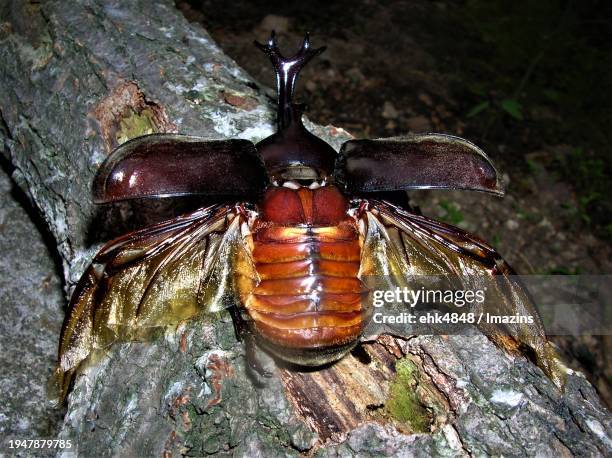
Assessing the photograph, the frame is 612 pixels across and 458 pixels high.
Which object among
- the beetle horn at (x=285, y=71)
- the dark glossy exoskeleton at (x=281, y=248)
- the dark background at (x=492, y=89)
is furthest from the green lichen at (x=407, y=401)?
the dark background at (x=492, y=89)

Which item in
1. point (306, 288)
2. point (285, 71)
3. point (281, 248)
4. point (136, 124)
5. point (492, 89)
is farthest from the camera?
point (492, 89)

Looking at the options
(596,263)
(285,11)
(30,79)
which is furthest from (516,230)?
(30,79)

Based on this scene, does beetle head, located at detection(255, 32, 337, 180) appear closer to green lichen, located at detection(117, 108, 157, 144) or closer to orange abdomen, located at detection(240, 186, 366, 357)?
orange abdomen, located at detection(240, 186, 366, 357)

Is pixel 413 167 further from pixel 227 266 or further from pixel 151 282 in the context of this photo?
pixel 151 282

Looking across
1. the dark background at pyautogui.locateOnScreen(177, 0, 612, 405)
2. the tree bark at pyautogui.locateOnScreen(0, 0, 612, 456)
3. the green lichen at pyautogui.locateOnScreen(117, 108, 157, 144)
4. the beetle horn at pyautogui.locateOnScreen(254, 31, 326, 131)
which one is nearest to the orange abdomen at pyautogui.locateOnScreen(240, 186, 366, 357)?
the tree bark at pyautogui.locateOnScreen(0, 0, 612, 456)

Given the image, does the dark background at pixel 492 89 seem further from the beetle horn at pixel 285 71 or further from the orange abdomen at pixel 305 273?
the orange abdomen at pixel 305 273

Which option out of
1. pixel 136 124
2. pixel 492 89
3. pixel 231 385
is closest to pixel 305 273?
pixel 231 385
